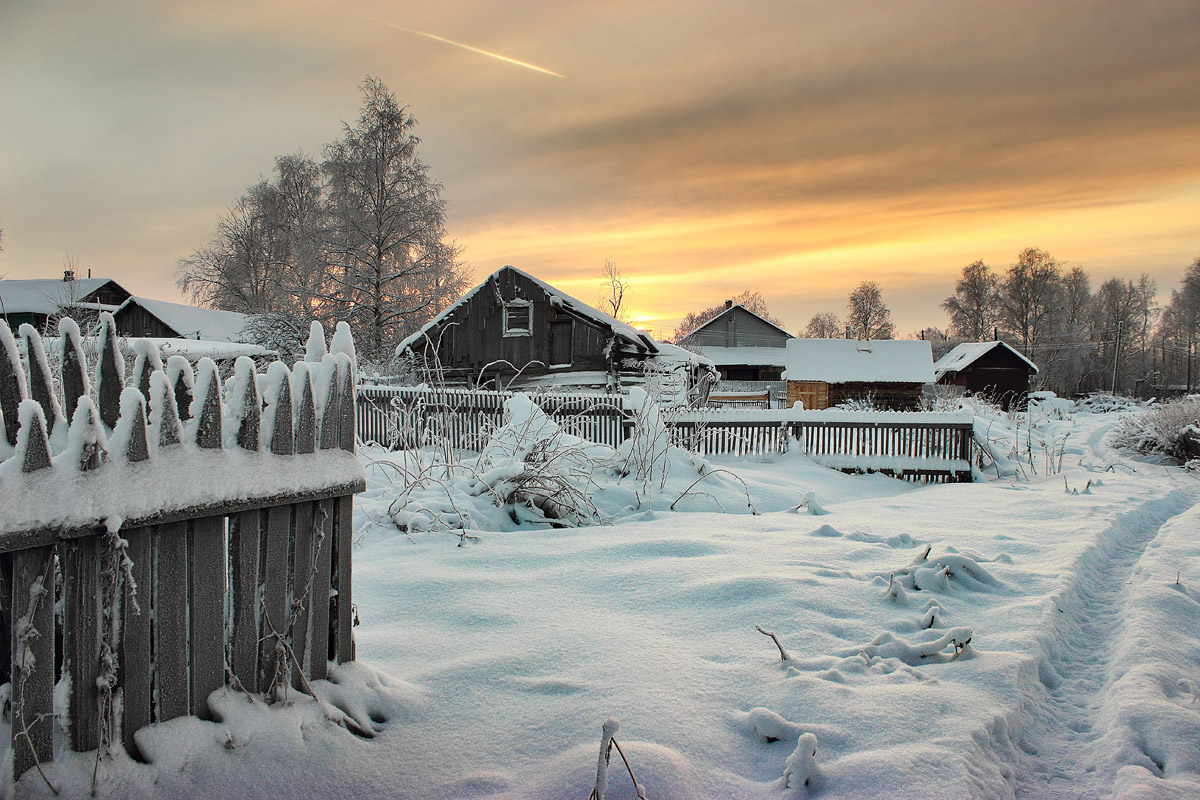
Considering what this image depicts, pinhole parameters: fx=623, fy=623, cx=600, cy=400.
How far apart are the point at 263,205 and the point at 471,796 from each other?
43169 millimetres

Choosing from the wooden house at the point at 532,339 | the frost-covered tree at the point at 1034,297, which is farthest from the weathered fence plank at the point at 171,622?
the frost-covered tree at the point at 1034,297

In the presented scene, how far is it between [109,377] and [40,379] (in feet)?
0.65

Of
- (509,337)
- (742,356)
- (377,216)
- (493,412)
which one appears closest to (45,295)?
(377,216)

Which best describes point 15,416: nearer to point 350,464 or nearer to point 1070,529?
point 350,464

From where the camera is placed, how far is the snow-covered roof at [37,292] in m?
37.4

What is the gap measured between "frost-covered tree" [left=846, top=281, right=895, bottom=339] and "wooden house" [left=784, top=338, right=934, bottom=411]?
33.5 meters

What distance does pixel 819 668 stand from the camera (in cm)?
251

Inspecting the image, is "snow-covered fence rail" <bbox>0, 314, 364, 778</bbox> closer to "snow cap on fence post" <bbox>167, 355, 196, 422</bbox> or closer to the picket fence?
"snow cap on fence post" <bbox>167, 355, 196, 422</bbox>

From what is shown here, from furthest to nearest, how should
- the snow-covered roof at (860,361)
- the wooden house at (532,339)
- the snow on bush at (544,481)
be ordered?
the snow-covered roof at (860,361)
the wooden house at (532,339)
the snow on bush at (544,481)

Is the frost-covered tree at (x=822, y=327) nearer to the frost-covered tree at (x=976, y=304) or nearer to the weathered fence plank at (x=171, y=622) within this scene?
the frost-covered tree at (x=976, y=304)

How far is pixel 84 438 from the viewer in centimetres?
159

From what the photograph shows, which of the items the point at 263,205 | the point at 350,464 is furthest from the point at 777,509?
the point at 263,205

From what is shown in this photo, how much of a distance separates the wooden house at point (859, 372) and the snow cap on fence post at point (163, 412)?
2915 centimetres

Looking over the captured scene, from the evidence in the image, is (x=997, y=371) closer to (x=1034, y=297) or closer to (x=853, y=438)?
(x=1034, y=297)
